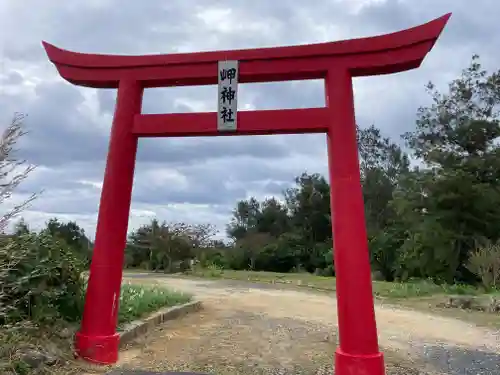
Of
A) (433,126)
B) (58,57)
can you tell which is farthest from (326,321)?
(433,126)

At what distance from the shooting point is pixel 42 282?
16.1 feet

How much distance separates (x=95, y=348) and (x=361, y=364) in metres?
2.58

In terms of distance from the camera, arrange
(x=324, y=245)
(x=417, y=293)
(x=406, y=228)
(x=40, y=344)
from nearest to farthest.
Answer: (x=40, y=344)
(x=417, y=293)
(x=406, y=228)
(x=324, y=245)

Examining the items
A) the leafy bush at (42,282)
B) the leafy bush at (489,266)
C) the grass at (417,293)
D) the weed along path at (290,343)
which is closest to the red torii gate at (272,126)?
the leafy bush at (42,282)

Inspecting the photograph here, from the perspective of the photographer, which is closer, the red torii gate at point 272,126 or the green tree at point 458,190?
the red torii gate at point 272,126

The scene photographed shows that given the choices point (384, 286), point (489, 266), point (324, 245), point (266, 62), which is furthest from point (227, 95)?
point (324, 245)

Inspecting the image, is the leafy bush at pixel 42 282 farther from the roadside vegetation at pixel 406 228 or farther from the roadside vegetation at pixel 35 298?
the roadside vegetation at pixel 406 228

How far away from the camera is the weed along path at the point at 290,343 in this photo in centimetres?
525

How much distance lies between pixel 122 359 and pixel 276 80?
3360 millimetres

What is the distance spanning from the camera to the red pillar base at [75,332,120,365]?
4945 mm

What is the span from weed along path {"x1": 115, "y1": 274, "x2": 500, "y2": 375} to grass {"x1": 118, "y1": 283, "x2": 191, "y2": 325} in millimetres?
408

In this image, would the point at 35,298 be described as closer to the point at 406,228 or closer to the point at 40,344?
the point at 40,344

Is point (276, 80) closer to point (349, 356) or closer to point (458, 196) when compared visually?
point (349, 356)

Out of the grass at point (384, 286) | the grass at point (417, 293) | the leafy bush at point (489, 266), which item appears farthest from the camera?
the leafy bush at point (489, 266)
